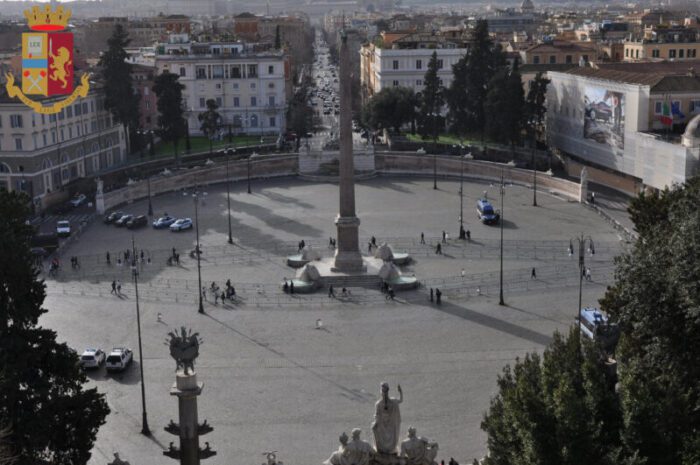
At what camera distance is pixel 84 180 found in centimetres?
6266

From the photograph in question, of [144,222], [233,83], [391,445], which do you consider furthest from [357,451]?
[233,83]

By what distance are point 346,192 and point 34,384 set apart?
72.6 ft

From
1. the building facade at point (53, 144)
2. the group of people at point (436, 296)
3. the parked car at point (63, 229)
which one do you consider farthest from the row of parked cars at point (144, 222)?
the group of people at point (436, 296)

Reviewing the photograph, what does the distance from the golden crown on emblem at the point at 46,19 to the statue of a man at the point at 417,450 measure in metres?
56.4

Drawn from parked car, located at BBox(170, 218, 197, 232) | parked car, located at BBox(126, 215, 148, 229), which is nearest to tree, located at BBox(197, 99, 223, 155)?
parked car, located at BBox(126, 215, 148, 229)

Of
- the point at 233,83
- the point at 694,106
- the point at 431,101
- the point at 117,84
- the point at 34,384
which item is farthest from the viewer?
the point at 233,83

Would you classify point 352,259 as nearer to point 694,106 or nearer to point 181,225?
point 181,225

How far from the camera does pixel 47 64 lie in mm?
65625

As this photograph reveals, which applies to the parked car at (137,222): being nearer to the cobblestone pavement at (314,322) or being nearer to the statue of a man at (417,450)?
the cobblestone pavement at (314,322)

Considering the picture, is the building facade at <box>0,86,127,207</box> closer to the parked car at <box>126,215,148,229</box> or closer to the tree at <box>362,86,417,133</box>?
the parked car at <box>126,215,148,229</box>

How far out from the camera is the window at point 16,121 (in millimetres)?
58750

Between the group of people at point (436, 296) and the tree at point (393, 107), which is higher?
the tree at point (393, 107)

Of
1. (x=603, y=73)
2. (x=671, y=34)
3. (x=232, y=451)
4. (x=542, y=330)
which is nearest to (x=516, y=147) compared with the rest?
(x=603, y=73)

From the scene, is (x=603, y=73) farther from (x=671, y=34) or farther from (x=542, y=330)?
(x=542, y=330)
